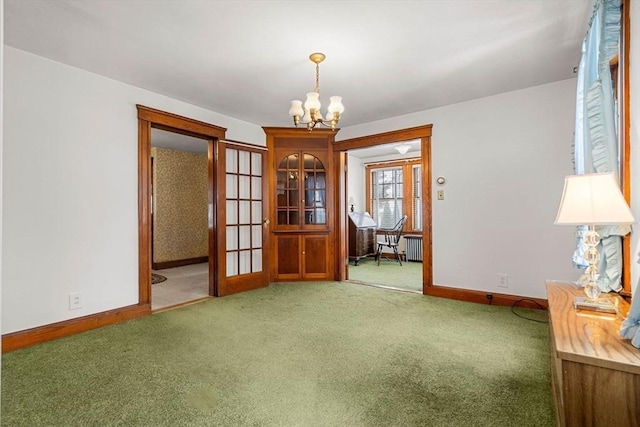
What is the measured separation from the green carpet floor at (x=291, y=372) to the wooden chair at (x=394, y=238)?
135 inches

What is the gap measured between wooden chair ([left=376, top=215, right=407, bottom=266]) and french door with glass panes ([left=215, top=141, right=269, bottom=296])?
9.24 ft

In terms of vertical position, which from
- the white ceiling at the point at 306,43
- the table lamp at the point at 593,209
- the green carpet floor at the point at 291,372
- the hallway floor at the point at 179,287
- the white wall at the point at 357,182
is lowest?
the green carpet floor at the point at 291,372

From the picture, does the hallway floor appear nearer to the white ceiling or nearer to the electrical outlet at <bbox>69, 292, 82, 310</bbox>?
the electrical outlet at <bbox>69, 292, 82, 310</bbox>

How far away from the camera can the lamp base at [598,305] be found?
1627mm

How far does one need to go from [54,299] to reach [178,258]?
3.96m

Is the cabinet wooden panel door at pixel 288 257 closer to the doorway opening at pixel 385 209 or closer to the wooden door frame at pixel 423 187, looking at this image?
the wooden door frame at pixel 423 187

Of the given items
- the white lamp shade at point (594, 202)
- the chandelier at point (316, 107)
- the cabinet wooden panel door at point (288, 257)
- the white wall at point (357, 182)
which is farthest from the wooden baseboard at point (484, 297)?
the white wall at point (357, 182)

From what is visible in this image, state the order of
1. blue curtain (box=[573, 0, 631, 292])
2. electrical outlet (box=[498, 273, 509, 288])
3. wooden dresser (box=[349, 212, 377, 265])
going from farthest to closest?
wooden dresser (box=[349, 212, 377, 265]), electrical outlet (box=[498, 273, 509, 288]), blue curtain (box=[573, 0, 631, 292])

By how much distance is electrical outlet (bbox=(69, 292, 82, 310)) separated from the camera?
9.66 ft

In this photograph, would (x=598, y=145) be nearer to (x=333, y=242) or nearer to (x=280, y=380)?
(x=280, y=380)

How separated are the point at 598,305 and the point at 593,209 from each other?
487mm

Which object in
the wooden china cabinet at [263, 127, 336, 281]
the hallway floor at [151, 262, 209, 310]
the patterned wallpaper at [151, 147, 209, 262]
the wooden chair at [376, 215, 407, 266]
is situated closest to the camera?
the hallway floor at [151, 262, 209, 310]

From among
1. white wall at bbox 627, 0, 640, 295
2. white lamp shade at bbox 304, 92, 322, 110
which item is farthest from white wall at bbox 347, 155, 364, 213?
white wall at bbox 627, 0, 640, 295

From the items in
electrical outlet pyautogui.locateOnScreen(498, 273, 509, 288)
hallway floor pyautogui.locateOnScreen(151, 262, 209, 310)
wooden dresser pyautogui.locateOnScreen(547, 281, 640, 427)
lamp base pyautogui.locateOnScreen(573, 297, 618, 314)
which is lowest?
hallway floor pyautogui.locateOnScreen(151, 262, 209, 310)
